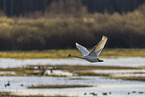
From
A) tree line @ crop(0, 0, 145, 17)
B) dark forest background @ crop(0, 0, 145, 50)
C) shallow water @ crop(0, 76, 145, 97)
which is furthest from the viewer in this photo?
tree line @ crop(0, 0, 145, 17)

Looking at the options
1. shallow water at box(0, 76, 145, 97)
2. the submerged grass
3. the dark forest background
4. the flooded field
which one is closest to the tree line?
the dark forest background

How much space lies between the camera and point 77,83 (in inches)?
1062

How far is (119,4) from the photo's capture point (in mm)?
77625

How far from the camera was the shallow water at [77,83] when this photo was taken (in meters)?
23.5

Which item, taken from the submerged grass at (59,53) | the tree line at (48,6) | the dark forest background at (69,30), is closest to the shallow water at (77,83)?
the submerged grass at (59,53)

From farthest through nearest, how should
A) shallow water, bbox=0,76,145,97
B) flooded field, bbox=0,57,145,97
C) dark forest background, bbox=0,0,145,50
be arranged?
1. dark forest background, bbox=0,0,145,50
2. shallow water, bbox=0,76,145,97
3. flooded field, bbox=0,57,145,97

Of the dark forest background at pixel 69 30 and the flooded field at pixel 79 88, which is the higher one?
the dark forest background at pixel 69 30

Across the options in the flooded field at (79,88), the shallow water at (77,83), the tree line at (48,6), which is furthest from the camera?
the tree line at (48,6)

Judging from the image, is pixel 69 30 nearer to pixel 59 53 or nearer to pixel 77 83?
pixel 59 53

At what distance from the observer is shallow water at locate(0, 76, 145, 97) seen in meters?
23.5

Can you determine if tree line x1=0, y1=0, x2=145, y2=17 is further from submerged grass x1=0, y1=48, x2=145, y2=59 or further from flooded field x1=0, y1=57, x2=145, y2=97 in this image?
flooded field x1=0, y1=57, x2=145, y2=97

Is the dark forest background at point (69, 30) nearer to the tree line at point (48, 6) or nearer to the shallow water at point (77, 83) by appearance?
the tree line at point (48, 6)

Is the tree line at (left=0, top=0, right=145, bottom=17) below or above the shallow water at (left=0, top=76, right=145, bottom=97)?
above

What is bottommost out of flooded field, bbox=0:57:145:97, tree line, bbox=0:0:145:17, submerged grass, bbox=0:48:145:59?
flooded field, bbox=0:57:145:97
